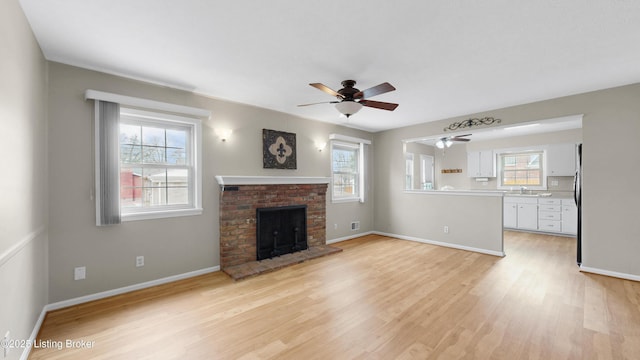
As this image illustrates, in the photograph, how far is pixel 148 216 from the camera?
325cm

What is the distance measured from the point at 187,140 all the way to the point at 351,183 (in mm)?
3599

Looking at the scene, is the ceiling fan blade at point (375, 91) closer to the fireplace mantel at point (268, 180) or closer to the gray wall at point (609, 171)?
the fireplace mantel at point (268, 180)

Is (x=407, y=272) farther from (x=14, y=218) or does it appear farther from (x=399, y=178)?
(x=14, y=218)

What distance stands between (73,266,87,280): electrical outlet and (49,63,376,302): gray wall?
41mm

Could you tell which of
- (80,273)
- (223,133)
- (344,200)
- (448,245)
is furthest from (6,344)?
(448,245)

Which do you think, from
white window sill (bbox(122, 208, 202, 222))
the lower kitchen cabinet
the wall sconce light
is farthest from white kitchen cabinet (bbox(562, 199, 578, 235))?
white window sill (bbox(122, 208, 202, 222))

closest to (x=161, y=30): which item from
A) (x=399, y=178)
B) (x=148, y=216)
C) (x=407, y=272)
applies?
(x=148, y=216)

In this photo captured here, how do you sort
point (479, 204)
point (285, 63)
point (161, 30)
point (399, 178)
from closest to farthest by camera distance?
point (161, 30), point (285, 63), point (479, 204), point (399, 178)

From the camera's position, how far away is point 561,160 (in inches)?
250

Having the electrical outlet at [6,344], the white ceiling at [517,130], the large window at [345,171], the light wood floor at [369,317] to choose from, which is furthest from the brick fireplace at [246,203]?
the white ceiling at [517,130]

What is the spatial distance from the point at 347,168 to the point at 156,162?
3797 mm

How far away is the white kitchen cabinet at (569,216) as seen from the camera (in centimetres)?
594

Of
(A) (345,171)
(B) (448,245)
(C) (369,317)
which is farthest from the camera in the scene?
(A) (345,171)

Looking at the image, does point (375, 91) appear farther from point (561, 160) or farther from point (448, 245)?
point (561, 160)
